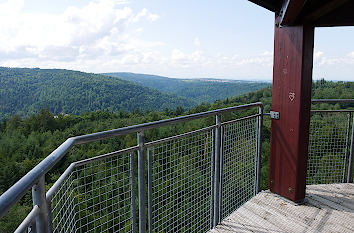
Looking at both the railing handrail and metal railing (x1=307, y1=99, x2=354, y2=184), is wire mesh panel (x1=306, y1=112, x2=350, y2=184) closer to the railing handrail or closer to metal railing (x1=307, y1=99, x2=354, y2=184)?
metal railing (x1=307, y1=99, x2=354, y2=184)

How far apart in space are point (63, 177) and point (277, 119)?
2.66m

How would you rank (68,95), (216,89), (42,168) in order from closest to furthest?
(42,168) < (68,95) < (216,89)

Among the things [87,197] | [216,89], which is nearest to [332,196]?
[87,197]

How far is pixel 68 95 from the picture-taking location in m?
62.5

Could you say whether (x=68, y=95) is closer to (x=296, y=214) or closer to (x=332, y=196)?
(x=332, y=196)

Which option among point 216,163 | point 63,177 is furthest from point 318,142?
point 63,177

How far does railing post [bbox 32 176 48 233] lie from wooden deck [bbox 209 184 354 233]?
1.97m

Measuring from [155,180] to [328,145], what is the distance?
9.73 ft

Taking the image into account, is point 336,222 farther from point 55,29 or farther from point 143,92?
point 55,29

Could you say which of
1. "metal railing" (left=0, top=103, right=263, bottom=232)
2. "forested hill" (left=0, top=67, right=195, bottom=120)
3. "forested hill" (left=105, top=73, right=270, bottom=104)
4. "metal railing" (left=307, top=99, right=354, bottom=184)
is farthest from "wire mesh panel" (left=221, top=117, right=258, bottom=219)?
"forested hill" (left=0, top=67, right=195, bottom=120)

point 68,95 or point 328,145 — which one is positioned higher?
point 328,145

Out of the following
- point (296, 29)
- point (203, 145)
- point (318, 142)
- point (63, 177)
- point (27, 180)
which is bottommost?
point (318, 142)

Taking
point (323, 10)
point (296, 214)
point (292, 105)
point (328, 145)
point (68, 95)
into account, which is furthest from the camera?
point (68, 95)

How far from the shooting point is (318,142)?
163 inches
